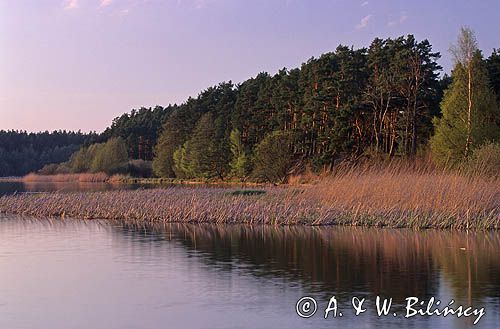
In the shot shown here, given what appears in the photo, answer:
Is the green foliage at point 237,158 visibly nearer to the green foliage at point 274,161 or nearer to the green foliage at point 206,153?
the green foliage at point 206,153

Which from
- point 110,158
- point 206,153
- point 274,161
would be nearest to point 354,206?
point 274,161

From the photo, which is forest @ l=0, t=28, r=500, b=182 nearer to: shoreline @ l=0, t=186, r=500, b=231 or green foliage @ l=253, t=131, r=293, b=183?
green foliage @ l=253, t=131, r=293, b=183

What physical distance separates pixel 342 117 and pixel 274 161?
8.90 meters

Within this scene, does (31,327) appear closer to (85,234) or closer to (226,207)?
(85,234)

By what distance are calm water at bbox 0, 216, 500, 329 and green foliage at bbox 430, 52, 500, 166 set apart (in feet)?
67.9

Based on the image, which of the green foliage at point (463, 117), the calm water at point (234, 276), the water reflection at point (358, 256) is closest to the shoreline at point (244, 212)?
the water reflection at point (358, 256)

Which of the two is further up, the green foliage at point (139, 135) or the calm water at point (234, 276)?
the green foliage at point (139, 135)

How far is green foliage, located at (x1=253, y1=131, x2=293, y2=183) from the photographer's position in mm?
61219

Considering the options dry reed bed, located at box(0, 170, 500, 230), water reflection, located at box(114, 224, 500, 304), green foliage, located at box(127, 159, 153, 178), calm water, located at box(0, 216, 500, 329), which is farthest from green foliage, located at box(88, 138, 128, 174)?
calm water, located at box(0, 216, 500, 329)

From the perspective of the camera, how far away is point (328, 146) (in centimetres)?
5922

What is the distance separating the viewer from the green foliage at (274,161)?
201 feet

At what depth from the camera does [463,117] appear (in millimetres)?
42688

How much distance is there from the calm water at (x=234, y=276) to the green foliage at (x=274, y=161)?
122ft

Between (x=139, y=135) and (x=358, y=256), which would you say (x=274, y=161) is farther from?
(x=139, y=135)
